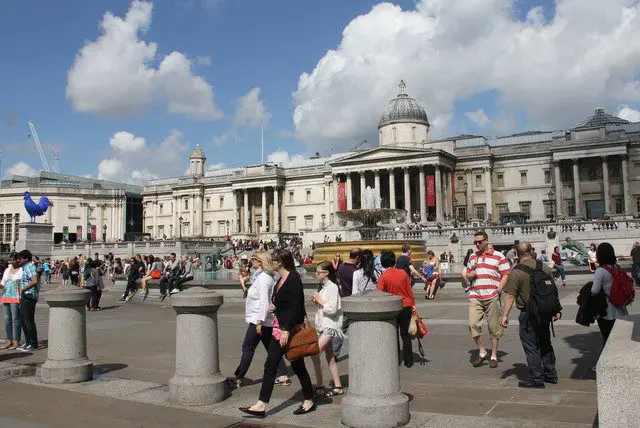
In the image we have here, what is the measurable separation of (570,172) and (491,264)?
214 ft

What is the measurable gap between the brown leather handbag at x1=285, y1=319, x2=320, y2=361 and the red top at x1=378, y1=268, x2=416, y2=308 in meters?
2.55

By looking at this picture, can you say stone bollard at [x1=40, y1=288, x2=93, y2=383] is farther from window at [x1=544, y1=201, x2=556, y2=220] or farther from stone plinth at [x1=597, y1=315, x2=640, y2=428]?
window at [x1=544, y1=201, x2=556, y2=220]

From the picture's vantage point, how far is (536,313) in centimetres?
795

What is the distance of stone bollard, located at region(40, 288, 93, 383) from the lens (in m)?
8.95

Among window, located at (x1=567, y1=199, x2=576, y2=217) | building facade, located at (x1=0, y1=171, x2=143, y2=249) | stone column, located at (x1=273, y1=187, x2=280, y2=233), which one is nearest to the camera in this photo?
window, located at (x1=567, y1=199, x2=576, y2=217)

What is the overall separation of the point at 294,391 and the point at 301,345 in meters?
1.65

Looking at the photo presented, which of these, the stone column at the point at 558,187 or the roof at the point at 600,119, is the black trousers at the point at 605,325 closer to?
the stone column at the point at 558,187

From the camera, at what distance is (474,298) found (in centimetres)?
941

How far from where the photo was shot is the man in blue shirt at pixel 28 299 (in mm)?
11867

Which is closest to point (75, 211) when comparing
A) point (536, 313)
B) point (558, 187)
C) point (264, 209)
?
point (264, 209)

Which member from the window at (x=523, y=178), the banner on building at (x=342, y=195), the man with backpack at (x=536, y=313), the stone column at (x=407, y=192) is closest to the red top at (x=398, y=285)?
the man with backpack at (x=536, y=313)

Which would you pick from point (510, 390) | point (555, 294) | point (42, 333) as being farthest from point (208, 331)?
point (42, 333)

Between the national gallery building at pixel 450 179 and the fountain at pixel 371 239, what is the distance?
946 centimetres

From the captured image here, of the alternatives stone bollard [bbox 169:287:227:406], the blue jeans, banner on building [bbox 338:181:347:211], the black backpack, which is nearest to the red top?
the black backpack
